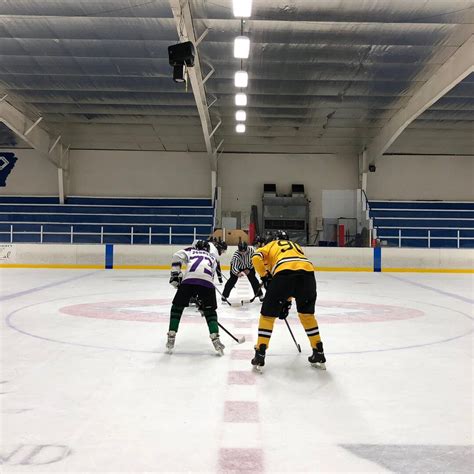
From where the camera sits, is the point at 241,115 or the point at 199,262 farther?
the point at 241,115

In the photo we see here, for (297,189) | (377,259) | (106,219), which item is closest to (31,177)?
(106,219)

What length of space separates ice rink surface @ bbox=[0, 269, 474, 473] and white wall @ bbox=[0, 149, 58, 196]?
17428 mm

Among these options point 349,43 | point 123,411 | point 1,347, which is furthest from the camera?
point 349,43

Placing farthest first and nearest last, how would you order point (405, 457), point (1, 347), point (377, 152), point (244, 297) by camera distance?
point (377, 152)
point (244, 297)
point (1, 347)
point (405, 457)

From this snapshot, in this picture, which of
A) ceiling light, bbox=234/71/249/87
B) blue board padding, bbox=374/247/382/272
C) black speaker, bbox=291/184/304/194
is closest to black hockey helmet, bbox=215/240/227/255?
ceiling light, bbox=234/71/249/87

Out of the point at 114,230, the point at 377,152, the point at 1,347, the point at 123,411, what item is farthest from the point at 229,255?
the point at 123,411

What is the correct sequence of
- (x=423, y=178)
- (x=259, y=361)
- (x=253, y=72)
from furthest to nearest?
(x=423, y=178), (x=253, y=72), (x=259, y=361)

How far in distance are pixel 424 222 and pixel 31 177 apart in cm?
1790

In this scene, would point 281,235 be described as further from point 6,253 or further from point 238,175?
point 238,175

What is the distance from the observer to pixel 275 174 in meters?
24.3

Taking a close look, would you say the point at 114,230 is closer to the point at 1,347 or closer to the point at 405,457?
the point at 1,347

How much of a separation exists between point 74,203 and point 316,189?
36.6ft

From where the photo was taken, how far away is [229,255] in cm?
1869

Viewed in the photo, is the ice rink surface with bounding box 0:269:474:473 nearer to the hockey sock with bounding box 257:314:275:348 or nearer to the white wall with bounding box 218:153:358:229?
the hockey sock with bounding box 257:314:275:348
